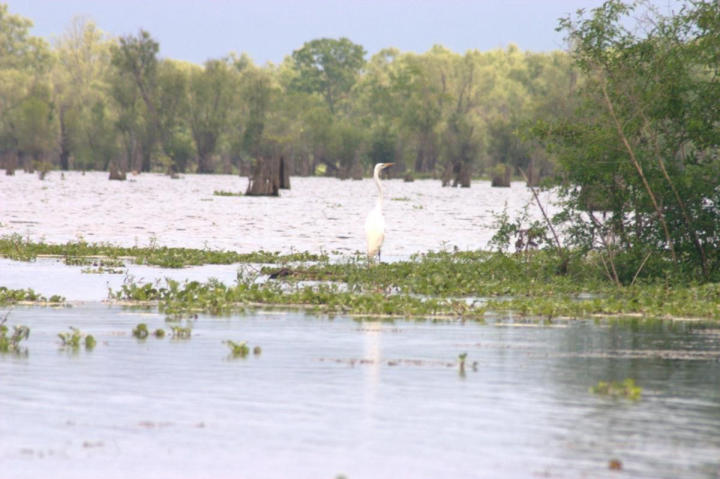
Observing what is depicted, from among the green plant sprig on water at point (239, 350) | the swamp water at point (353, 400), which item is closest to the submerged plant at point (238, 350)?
the green plant sprig on water at point (239, 350)

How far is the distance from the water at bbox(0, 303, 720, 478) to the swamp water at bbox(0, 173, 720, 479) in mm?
20

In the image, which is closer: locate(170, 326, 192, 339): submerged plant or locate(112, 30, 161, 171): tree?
locate(170, 326, 192, 339): submerged plant

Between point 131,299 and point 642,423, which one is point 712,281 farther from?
point 642,423

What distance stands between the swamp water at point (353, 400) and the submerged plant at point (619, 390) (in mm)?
123

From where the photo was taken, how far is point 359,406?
32.6ft

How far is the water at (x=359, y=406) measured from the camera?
7970mm

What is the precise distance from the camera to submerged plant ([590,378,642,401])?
10.4 metres

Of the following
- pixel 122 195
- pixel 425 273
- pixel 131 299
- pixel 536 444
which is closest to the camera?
pixel 536 444

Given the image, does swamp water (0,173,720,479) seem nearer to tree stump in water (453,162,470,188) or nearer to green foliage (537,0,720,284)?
green foliage (537,0,720,284)

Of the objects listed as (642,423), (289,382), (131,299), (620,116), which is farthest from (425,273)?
(642,423)

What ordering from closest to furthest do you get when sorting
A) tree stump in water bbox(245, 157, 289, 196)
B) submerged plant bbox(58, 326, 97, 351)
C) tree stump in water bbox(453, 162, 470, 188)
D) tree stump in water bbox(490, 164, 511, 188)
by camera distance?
submerged plant bbox(58, 326, 97, 351)
tree stump in water bbox(245, 157, 289, 196)
tree stump in water bbox(453, 162, 470, 188)
tree stump in water bbox(490, 164, 511, 188)

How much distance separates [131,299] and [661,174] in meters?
8.70

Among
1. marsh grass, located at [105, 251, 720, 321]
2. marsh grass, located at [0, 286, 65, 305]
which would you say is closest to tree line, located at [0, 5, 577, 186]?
marsh grass, located at [105, 251, 720, 321]

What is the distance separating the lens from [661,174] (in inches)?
824
